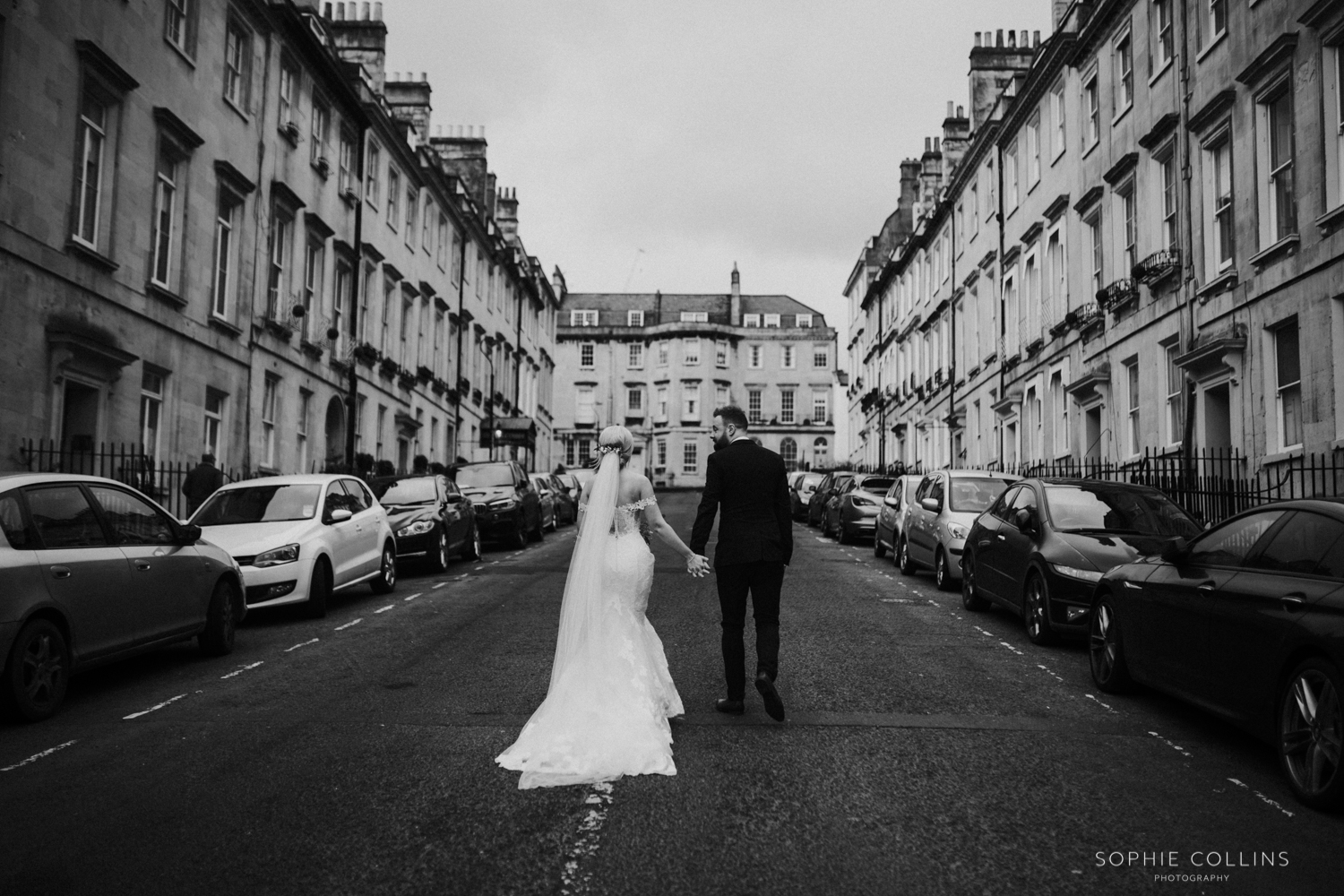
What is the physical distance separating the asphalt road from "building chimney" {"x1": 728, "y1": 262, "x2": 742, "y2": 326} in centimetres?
8340

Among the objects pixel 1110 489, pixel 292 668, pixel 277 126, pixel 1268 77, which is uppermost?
pixel 277 126

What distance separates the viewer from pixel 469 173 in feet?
155

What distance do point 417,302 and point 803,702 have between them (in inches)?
1182

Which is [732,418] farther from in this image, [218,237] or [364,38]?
[364,38]

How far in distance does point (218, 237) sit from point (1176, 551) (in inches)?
749

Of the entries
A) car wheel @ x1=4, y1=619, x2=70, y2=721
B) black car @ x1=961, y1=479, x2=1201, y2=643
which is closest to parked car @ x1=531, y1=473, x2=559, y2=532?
black car @ x1=961, y1=479, x2=1201, y2=643

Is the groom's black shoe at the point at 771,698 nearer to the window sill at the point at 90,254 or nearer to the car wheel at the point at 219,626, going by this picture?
the car wheel at the point at 219,626

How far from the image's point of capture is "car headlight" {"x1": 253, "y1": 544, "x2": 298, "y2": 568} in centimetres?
1174

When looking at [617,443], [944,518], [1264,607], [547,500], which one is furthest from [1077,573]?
[547,500]

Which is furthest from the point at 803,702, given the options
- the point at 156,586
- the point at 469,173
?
the point at 469,173

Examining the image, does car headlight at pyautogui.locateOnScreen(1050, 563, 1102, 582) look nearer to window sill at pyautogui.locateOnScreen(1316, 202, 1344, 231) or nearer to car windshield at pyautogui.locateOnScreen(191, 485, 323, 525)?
window sill at pyautogui.locateOnScreen(1316, 202, 1344, 231)

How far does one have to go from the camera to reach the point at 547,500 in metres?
28.1

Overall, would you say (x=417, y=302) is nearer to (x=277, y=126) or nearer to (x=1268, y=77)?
(x=277, y=126)

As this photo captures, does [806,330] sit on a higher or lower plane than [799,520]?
higher
